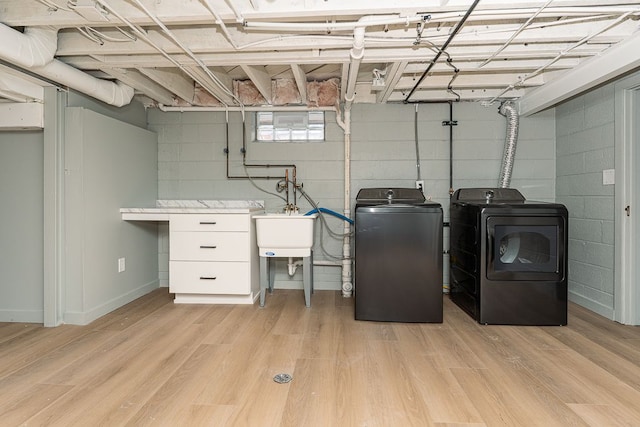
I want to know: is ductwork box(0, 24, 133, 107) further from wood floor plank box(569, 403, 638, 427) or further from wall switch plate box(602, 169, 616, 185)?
wall switch plate box(602, 169, 616, 185)

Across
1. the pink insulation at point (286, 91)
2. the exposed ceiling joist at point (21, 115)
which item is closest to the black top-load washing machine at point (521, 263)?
the pink insulation at point (286, 91)

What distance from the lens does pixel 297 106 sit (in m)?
3.19

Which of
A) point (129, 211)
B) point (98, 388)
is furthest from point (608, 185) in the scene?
point (129, 211)

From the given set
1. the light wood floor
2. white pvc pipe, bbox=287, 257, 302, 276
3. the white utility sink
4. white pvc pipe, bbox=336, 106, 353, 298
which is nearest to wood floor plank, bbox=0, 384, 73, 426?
the light wood floor

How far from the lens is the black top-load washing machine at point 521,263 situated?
7.50 feet

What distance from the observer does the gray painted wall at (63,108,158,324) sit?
2.36 m

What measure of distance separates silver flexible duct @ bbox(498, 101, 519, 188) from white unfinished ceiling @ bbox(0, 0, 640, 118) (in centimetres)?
17

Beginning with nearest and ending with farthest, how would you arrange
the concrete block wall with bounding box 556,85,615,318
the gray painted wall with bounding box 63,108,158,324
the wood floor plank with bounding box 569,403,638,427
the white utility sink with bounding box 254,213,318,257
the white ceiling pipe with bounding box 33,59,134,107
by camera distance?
the wood floor plank with bounding box 569,403,638,427 → the white ceiling pipe with bounding box 33,59,134,107 → the gray painted wall with bounding box 63,108,158,324 → the concrete block wall with bounding box 556,85,615,318 → the white utility sink with bounding box 254,213,318,257

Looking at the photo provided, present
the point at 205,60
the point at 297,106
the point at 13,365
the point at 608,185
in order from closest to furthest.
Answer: the point at 13,365 → the point at 205,60 → the point at 608,185 → the point at 297,106

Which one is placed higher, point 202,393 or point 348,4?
point 348,4

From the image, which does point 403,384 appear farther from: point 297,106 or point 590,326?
point 297,106

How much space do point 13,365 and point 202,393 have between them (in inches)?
44.5

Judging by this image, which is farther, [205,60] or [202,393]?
[205,60]

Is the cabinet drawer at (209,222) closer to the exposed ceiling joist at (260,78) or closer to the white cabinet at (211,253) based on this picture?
the white cabinet at (211,253)
